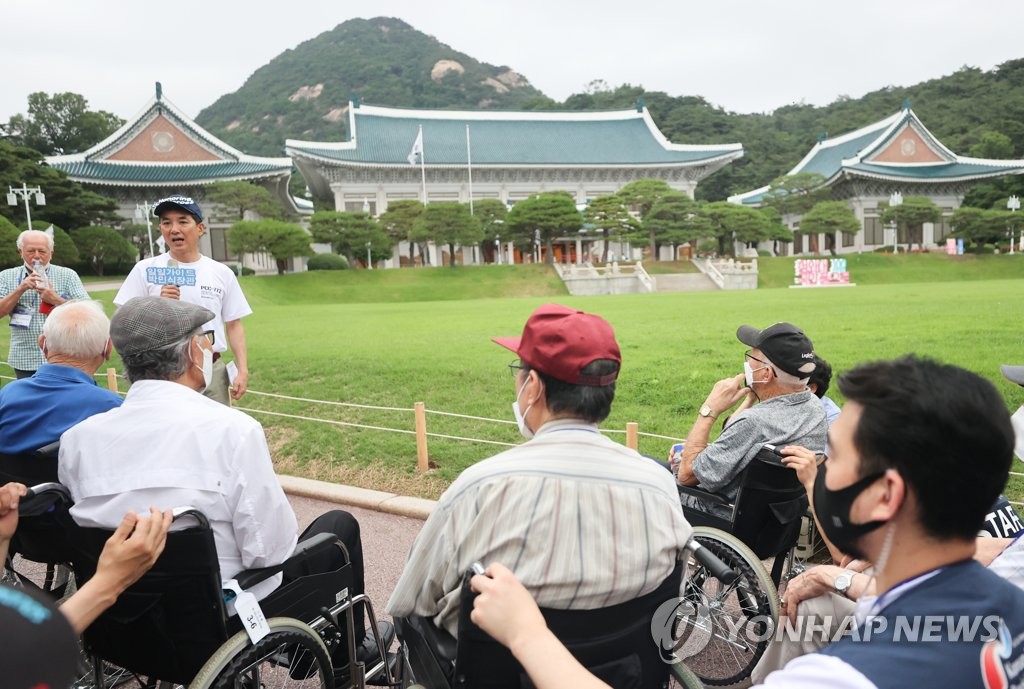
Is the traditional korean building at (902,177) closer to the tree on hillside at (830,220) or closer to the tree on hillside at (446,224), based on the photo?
the tree on hillside at (830,220)

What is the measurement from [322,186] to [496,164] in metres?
9.68

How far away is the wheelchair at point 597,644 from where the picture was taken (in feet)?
4.27

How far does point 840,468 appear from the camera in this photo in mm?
1102

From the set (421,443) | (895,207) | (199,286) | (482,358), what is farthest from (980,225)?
(199,286)

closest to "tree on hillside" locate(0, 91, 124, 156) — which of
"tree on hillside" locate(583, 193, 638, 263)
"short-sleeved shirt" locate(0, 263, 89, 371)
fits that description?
"tree on hillside" locate(583, 193, 638, 263)

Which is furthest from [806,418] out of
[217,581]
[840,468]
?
[217,581]

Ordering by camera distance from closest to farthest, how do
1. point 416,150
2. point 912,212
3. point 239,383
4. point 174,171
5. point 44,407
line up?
point 44,407, point 239,383, point 174,171, point 912,212, point 416,150

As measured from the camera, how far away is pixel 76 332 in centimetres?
240

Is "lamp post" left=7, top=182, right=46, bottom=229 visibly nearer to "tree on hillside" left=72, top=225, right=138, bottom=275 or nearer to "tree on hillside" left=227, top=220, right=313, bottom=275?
"tree on hillside" left=72, top=225, right=138, bottom=275

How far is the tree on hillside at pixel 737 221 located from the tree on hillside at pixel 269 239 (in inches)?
698

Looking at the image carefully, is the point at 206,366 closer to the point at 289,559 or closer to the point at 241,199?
the point at 289,559

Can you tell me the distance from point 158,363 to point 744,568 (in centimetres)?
196

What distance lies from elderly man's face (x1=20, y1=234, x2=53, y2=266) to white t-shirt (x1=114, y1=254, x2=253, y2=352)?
0.69 m

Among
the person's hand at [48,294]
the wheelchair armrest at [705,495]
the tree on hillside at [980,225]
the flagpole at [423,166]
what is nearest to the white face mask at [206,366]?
the wheelchair armrest at [705,495]
